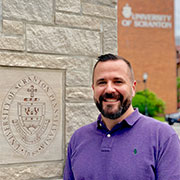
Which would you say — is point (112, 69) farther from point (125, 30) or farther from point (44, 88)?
point (125, 30)

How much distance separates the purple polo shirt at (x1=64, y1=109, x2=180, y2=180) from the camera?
67.3 inches

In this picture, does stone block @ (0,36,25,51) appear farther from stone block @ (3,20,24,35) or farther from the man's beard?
the man's beard

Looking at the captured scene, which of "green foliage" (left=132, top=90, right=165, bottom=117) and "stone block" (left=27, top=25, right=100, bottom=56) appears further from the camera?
"green foliage" (left=132, top=90, right=165, bottom=117)

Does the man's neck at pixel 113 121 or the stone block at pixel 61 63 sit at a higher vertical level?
the stone block at pixel 61 63

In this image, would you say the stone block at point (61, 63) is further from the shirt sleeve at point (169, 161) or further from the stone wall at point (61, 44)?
the shirt sleeve at point (169, 161)

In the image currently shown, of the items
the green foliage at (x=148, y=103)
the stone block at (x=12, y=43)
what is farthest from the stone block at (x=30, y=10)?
the green foliage at (x=148, y=103)

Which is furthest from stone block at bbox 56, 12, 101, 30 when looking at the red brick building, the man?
the red brick building

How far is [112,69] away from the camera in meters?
1.91

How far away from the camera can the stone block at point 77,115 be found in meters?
2.89

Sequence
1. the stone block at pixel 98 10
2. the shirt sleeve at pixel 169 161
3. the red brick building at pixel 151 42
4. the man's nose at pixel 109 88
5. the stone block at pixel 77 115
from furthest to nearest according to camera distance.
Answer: the red brick building at pixel 151 42
the stone block at pixel 98 10
the stone block at pixel 77 115
the man's nose at pixel 109 88
the shirt sleeve at pixel 169 161

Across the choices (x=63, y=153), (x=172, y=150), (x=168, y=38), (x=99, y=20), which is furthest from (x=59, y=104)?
(x=168, y=38)

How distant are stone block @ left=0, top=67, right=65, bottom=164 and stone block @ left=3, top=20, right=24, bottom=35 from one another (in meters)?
0.30

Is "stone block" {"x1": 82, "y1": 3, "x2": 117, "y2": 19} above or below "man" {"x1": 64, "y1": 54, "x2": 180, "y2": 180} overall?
above

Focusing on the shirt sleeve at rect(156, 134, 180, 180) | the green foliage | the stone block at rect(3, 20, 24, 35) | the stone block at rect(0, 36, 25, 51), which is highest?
the stone block at rect(3, 20, 24, 35)
